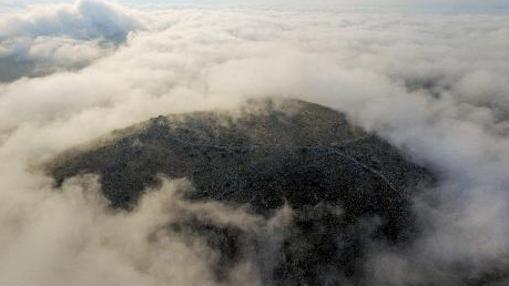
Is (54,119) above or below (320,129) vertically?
below

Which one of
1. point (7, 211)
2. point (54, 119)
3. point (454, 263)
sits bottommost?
point (54, 119)

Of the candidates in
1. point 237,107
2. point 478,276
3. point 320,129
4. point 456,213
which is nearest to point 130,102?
point 237,107

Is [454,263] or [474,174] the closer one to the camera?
[454,263]

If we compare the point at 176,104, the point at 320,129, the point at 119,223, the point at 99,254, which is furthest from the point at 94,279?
the point at 176,104

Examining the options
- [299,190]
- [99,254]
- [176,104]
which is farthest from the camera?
[176,104]

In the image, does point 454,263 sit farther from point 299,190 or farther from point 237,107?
point 237,107

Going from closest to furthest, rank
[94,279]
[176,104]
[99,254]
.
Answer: [94,279] → [99,254] → [176,104]

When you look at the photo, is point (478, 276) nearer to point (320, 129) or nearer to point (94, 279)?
point (320, 129)
